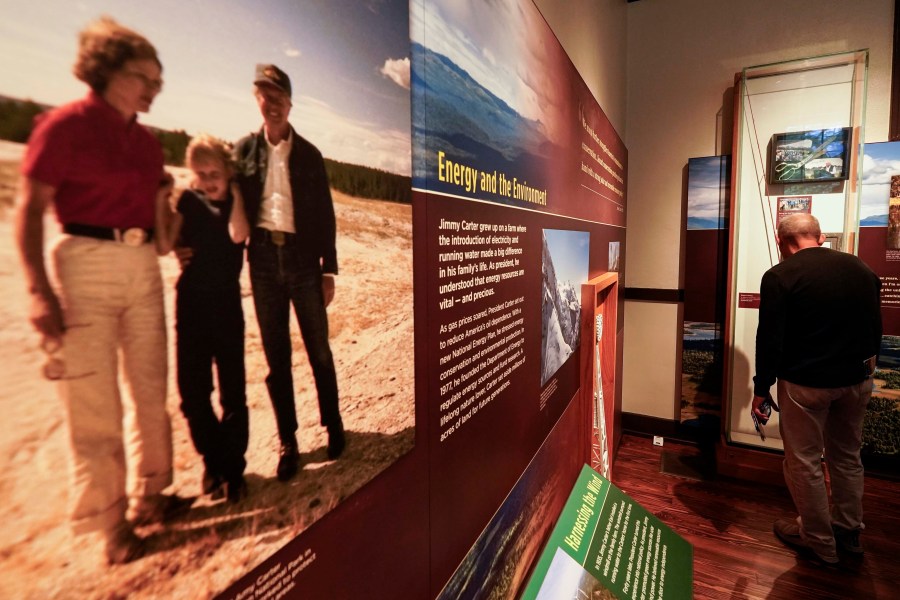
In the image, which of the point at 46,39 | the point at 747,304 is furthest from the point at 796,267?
the point at 46,39

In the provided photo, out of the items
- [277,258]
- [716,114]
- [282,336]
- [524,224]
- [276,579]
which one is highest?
[716,114]

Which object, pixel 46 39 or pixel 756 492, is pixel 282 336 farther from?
pixel 756 492

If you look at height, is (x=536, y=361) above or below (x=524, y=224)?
below

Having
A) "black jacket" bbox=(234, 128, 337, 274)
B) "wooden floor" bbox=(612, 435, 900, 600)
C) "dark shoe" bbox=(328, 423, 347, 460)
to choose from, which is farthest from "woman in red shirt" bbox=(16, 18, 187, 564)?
"wooden floor" bbox=(612, 435, 900, 600)

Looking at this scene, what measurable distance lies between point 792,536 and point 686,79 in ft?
11.5

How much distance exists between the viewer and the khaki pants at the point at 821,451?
264 cm

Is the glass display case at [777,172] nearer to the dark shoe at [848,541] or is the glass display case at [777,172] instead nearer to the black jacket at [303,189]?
the dark shoe at [848,541]

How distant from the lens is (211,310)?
1.76ft

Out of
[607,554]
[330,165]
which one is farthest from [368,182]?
[607,554]

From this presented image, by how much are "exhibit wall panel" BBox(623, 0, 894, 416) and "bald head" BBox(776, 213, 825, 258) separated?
1458mm

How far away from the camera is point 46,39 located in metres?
0.39

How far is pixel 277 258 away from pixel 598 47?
9.76 feet

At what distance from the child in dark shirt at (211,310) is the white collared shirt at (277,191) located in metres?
0.04

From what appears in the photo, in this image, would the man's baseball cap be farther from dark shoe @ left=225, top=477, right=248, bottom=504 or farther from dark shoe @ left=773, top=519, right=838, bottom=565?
dark shoe @ left=773, top=519, right=838, bottom=565
